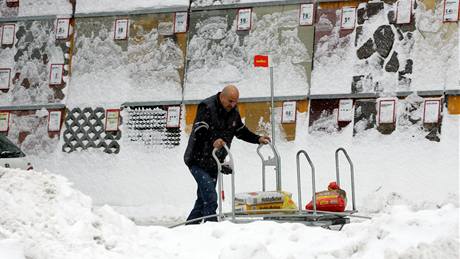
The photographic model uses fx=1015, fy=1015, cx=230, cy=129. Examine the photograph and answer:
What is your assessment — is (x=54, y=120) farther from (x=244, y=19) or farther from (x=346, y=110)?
(x=346, y=110)

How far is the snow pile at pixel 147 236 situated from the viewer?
5852 millimetres

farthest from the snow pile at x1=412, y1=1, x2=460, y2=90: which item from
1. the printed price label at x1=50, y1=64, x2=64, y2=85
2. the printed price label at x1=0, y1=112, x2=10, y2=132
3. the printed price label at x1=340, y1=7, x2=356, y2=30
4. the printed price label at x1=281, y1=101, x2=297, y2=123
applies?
the printed price label at x1=0, y1=112, x2=10, y2=132

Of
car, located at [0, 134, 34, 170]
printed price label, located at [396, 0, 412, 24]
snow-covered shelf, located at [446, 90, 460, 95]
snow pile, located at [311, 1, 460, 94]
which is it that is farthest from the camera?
printed price label, located at [396, 0, 412, 24]

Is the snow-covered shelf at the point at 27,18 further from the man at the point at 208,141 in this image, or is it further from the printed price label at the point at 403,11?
the man at the point at 208,141

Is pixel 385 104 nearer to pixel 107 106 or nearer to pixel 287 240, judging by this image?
pixel 107 106

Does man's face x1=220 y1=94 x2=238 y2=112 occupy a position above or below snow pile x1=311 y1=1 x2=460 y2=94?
below

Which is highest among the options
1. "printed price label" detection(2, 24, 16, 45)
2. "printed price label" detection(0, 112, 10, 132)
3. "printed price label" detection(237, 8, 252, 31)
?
"printed price label" detection(237, 8, 252, 31)

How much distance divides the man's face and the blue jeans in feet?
2.17

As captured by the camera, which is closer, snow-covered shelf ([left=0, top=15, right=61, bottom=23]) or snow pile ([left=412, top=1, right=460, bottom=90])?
snow pile ([left=412, top=1, right=460, bottom=90])

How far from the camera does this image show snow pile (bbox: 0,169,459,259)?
585 centimetres

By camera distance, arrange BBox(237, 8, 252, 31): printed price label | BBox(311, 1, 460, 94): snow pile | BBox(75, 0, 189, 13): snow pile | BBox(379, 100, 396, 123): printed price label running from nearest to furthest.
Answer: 1. BBox(311, 1, 460, 94): snow pile
2. BBox(379, 100, 396, 123): printed price label
3. BBox(237, 8, 252, 31): printed price label
4. BBox(75, 0, 189, 13): snow pile

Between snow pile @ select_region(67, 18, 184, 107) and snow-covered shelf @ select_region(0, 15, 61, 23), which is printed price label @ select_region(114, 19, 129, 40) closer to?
snow pile @ select_region(67, 18, 184, 107)

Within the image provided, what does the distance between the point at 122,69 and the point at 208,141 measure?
553 centimetres

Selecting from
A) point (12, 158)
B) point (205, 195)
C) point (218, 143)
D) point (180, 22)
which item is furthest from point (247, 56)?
point (218, 143)
